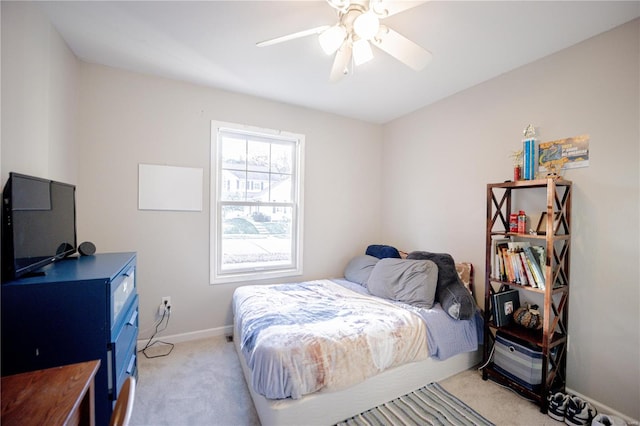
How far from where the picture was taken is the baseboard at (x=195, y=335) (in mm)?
2479

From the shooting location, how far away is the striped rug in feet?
5.40

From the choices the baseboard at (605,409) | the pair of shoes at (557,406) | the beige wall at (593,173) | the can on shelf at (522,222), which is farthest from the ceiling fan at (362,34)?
the baseboard at (605,409)

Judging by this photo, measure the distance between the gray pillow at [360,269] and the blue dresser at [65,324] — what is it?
2.19 m

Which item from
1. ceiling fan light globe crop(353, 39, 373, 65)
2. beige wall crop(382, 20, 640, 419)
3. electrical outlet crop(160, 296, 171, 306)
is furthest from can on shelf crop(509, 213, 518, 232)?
electrical outlet crop(160, 296, 171, 306)

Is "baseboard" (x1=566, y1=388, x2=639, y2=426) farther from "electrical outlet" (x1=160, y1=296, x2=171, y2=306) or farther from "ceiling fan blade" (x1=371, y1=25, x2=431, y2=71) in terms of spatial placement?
"electrical outlet" (x1=160, y1=296, x2=171, y2=306)

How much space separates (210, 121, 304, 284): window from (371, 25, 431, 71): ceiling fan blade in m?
1.74

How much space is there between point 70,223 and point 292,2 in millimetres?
2042

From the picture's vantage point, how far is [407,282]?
2357mm

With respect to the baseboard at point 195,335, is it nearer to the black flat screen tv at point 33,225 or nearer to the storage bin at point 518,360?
the black flat screen tv at point 33,225

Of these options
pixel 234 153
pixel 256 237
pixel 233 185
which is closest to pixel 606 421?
pixel 256 237

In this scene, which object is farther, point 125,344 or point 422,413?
point 422,413

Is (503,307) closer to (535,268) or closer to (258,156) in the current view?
(535,268)

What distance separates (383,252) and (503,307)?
129 cm

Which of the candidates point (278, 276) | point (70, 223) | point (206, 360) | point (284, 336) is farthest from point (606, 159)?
point (70, 223)
